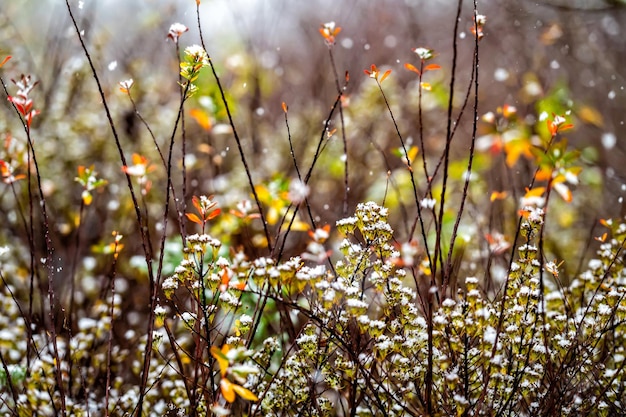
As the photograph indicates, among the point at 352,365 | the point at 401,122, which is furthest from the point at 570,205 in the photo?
the point at 352,365

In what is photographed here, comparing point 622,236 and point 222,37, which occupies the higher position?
point 222,37

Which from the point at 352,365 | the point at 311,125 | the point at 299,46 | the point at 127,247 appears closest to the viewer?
the point at 352,365

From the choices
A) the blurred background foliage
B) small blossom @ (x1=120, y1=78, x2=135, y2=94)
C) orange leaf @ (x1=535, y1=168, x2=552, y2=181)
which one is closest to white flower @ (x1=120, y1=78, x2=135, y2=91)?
small blossom @ (x1=120, y1=78, x2=135, y2=94)

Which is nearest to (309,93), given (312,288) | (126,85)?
(126,85)

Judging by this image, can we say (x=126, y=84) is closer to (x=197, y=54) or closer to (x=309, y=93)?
(x=197, y=54)

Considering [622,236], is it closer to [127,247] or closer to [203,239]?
[203,239]

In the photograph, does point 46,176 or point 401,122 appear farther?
point 401,122

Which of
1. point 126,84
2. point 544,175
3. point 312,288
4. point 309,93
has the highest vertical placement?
point 309,93

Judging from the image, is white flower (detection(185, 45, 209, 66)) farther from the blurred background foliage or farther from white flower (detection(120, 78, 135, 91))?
the blurred background foliage

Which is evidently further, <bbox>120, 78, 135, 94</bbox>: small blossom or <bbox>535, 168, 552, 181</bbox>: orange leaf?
<bbox>535, 168, 552, 181</bbox>: orange leaf
